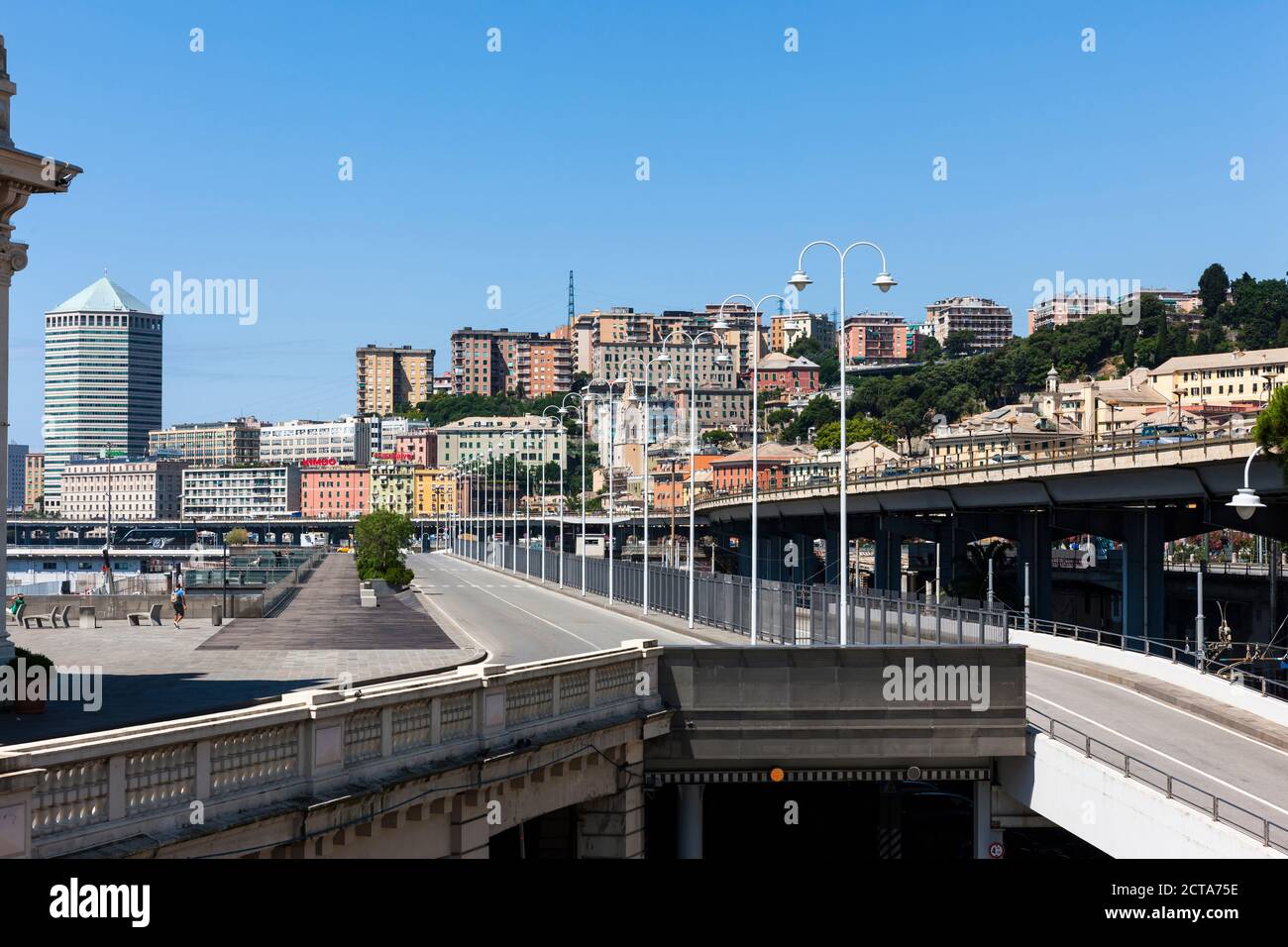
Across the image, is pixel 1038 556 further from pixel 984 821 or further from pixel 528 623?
pixel 984 821

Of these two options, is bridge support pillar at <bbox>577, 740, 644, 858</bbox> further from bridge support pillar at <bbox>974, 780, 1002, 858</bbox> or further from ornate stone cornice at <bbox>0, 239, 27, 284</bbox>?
ornate stone cornice at <bbox>0, 239, 27, 284</bbox>

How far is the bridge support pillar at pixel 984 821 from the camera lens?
26.3m

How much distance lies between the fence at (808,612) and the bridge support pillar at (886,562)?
30595 mm

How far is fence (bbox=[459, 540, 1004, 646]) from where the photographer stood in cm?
3453

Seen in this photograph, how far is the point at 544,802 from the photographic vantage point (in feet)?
66.9

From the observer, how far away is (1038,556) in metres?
76.0

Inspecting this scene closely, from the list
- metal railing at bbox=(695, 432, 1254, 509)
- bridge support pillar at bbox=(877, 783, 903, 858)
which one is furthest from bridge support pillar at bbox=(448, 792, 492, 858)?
metal railing at bbox=(695, 432, 1254, 509)

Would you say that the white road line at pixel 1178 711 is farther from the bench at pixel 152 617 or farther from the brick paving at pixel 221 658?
the bench at pixel 152 617

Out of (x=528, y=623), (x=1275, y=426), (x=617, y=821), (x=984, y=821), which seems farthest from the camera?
(x=528, y=623)

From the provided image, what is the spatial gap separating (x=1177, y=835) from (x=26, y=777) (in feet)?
47.9

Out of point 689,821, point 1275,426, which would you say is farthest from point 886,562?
point 689,821
